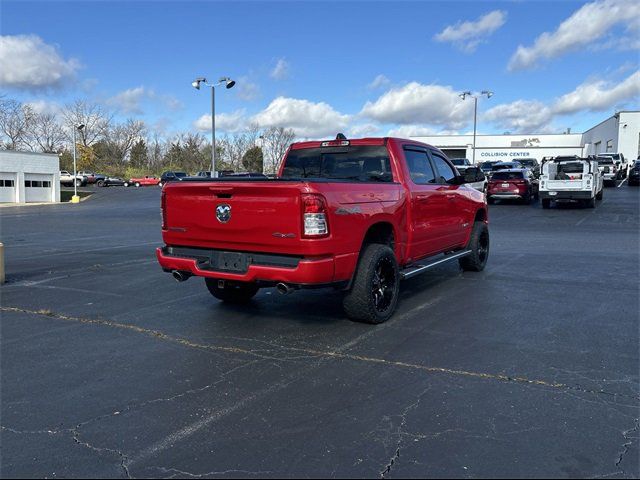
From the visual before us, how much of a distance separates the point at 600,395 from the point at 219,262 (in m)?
3.61

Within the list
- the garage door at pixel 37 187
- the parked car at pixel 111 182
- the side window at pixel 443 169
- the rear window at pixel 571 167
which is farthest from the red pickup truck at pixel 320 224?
the parked car at pixel 111 182

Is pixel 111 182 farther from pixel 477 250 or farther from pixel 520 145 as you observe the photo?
pixel 477 250

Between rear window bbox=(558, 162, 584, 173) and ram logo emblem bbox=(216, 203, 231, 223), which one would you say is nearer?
ram logo emblem bbox=(216, 203, 231, 223)

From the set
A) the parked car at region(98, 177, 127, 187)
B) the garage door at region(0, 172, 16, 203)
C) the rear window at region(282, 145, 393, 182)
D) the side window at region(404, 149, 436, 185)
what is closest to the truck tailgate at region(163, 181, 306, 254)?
the rear window at region(282, 145, 393, 182)

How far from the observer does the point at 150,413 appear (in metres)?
3.77

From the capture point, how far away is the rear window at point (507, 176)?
85.6 feet

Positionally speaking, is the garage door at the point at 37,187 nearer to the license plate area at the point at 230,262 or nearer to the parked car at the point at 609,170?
the parked car at the point at 609,170

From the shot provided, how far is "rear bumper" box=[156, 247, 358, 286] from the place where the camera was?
504cm

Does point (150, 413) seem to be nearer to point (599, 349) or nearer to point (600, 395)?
point (600, 395)

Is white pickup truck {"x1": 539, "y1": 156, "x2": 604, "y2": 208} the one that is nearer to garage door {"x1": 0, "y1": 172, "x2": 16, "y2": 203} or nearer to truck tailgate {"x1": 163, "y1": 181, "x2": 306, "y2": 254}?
truck tailgate {"x1": 163, "y1": 181, "x2": 306, "y2": 254}

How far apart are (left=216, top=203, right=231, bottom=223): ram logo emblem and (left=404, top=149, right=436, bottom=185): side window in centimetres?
256

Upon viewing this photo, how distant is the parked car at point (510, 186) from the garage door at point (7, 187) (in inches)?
1361

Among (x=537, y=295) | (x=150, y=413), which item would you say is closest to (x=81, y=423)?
(x=150, y=413)

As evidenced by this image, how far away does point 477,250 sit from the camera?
29.7 feet
